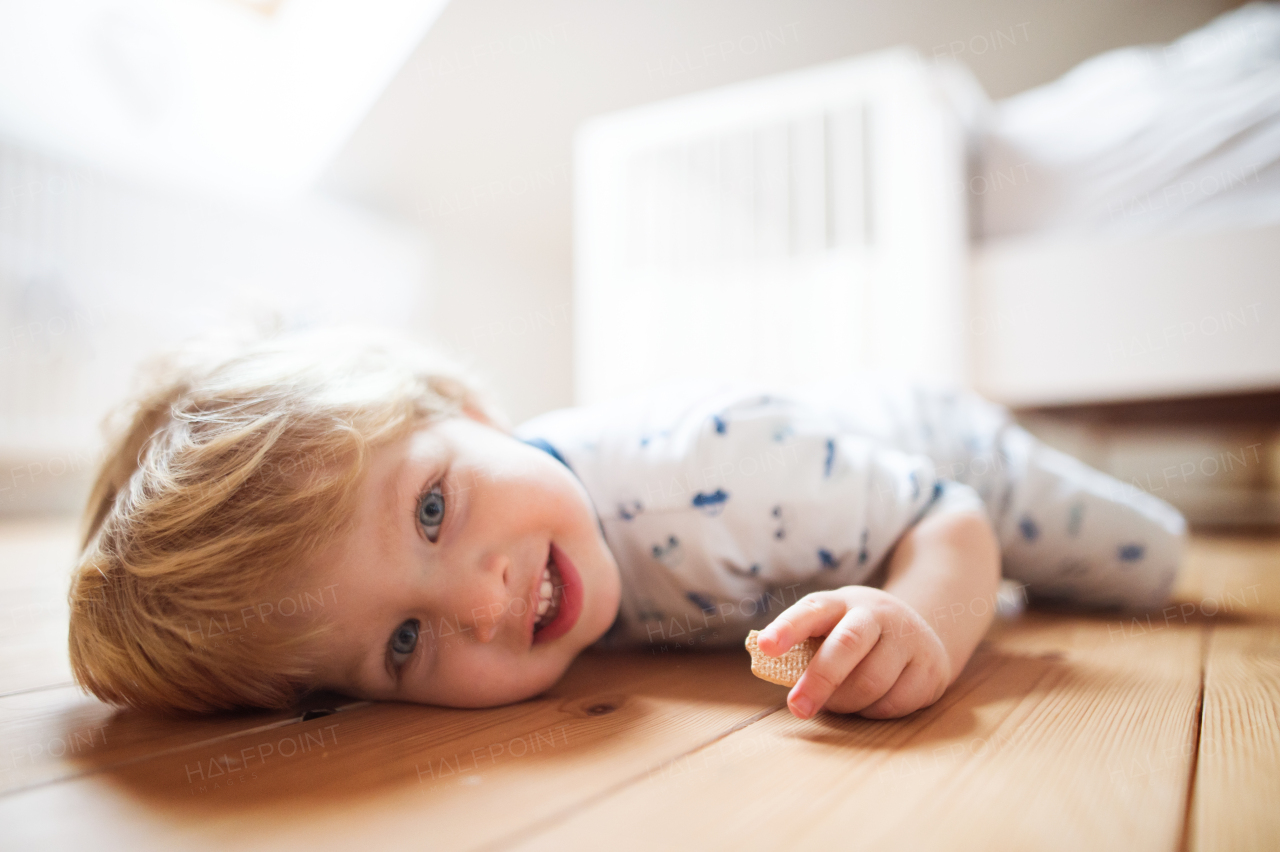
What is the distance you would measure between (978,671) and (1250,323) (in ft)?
3.66

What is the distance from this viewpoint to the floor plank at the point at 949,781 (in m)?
0.31

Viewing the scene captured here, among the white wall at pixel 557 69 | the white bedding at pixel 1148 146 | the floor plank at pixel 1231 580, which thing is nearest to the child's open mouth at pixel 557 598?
the floor plank at pixel 1231 580

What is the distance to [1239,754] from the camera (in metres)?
0.39

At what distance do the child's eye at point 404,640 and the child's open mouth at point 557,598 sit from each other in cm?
9

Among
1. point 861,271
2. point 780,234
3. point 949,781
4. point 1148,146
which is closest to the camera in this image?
point 949,781

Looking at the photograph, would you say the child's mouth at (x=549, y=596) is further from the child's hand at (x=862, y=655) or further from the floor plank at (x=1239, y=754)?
the floor plank at (x=1239, y=754)

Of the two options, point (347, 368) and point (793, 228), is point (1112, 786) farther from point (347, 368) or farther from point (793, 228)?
point (793, 228)

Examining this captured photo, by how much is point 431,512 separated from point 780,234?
1299 mm

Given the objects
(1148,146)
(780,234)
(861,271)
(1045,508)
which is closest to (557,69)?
(780,234)

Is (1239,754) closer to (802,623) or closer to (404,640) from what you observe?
(802,623)

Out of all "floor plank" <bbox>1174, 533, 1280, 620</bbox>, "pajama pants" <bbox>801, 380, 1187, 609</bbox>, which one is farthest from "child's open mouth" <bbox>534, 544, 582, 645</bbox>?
"floor plank" <bbox>1174, 533, 1280, 620</bbox>

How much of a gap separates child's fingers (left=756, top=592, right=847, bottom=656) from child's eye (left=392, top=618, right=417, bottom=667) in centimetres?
24

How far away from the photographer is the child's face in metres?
0.51

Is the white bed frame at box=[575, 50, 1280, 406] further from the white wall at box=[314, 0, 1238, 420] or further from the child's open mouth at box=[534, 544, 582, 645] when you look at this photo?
the child's open mouth at box=[534, 544, 582, 645]
